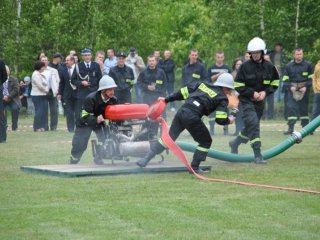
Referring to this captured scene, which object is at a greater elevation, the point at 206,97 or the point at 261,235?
the point at 206,97

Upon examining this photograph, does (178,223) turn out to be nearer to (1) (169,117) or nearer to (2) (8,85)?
(2) (8,85)

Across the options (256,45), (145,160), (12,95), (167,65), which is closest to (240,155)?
(256,45)

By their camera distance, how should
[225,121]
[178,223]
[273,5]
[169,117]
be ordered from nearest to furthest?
[178,223], [225,121], [169,117], [273,5]

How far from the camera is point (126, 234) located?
387 inches

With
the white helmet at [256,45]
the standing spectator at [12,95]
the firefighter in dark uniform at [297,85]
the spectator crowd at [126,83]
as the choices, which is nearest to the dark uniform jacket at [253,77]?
the white helmet at [256,45]

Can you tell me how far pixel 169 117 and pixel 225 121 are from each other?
1502cm

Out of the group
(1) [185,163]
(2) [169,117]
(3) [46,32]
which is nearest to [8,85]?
(2) [169,117]

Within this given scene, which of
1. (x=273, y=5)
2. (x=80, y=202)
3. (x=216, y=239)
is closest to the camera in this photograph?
(x=216, y=239)

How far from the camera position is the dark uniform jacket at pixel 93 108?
50.4 feet

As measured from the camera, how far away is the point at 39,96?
25781 millimetres

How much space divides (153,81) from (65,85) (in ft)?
8.19

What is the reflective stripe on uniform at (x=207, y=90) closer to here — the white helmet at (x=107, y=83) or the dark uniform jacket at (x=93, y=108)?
the white helmet at (x=107, y=83)

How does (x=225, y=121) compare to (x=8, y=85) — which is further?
(x=8, y=85)

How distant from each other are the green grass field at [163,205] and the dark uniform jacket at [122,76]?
688 cm
